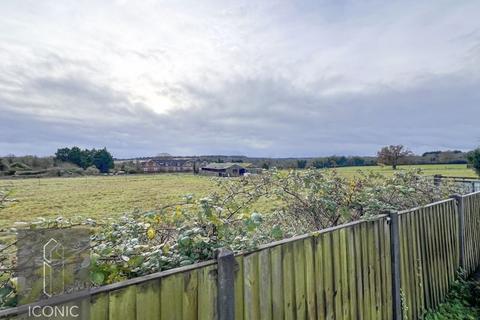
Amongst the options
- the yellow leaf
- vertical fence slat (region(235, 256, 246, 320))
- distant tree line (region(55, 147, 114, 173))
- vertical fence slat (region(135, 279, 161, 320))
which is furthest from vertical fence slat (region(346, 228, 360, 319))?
distant tree line (region(55, 147, 114, 173))

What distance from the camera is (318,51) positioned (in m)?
8.65

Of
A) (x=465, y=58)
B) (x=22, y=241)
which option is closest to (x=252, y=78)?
(x=465, y=58)

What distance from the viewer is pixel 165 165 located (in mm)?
58906

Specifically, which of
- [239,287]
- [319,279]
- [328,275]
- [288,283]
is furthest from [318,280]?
[239,287]

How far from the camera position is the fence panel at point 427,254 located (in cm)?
327

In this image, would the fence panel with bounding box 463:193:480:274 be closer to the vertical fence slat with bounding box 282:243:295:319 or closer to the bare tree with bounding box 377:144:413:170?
the vertical fence slat with bounding box 282:243:295:319

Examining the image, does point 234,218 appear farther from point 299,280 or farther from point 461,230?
point 461,230

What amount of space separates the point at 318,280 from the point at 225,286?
3.04 ft

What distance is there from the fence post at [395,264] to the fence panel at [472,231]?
2.54 meters

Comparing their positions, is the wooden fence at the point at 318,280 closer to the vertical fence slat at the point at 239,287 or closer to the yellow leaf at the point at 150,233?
the vertical fence slat at the point at 239,287

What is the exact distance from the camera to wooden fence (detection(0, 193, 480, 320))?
53.7 inches

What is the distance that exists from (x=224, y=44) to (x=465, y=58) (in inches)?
330

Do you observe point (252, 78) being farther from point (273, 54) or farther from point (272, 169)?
point (272, 169)

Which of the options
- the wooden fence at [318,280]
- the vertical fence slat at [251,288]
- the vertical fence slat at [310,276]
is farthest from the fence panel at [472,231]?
the vertical fence slat at [251,288]
